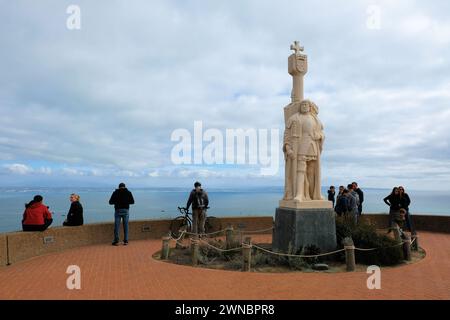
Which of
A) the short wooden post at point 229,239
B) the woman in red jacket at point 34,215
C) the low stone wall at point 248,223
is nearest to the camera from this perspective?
the woman in red jacket at point 34,215

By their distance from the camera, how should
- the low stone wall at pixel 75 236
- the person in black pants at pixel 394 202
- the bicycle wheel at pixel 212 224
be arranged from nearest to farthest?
1. the low stone wall at pixel 75 236
2. the person in black pants at pixel 394 202
3. the bicycle wheel at pixel 212 224

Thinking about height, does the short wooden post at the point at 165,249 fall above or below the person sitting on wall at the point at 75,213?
below

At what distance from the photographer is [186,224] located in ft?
47.8

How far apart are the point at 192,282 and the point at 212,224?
7.40 meters

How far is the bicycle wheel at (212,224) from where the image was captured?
587 inches

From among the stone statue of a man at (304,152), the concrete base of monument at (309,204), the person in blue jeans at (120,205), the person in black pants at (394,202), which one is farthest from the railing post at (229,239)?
the person in black pants at (394,202)

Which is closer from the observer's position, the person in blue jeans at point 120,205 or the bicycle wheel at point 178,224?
the person in blue jeans at point 120,205

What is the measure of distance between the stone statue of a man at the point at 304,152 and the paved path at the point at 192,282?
2.89 m

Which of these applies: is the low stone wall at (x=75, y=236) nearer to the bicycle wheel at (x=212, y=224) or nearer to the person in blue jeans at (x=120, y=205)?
the bicycle wheel at (x=212, y=224)

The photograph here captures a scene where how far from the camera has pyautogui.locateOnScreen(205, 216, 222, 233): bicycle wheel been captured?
48.9 ft

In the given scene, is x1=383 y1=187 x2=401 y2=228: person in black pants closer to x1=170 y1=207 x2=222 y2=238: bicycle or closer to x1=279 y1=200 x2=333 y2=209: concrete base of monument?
x1=279 y1=200 x2=333 y2=209: concrete base of monument

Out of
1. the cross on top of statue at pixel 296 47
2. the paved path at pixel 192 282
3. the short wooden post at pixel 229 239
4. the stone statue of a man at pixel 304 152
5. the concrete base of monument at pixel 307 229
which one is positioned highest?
the cross on top of statue at pixel 296 47

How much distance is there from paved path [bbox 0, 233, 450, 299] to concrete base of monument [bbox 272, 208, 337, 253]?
1861 millimetres

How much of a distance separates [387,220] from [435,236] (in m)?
2.55
